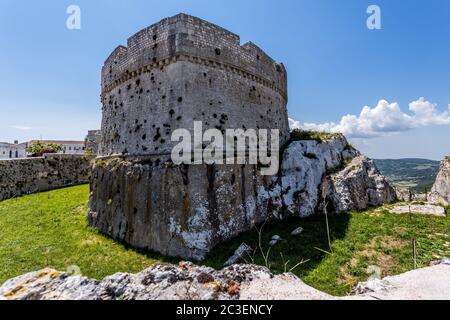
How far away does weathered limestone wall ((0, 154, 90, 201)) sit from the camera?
2703 centimetres

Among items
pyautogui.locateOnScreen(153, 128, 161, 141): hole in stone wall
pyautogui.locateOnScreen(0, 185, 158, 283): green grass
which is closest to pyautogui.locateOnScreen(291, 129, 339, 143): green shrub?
pyautogui.locateOnScreen(153, 128, 161, 141): hole in stone wall

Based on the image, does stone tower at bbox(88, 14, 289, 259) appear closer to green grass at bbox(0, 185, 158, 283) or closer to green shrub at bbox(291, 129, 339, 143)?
green grass at bbox(0, 185, 158, 283)

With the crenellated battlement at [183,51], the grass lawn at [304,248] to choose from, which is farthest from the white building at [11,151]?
the crenellated battlement at [183,51]

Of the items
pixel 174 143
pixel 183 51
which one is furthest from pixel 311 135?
pixel 183 51

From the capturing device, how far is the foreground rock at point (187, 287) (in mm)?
3941

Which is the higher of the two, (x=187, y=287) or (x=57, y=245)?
(x=187, y=287)

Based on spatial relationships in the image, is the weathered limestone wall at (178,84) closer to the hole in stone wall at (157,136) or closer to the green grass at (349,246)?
the hole in stone wall at (157,136)

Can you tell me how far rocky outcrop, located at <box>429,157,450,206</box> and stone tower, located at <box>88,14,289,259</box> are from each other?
55.1ft

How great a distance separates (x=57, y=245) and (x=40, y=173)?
19.4 m

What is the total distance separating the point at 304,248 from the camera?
1210 centimetres

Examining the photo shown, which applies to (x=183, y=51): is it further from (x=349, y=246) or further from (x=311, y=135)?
(x=349, y=246)

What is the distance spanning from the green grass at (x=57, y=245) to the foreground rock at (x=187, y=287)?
26.3ft

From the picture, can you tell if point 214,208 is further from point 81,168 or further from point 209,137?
point 81,168

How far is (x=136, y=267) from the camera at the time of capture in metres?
11.9
